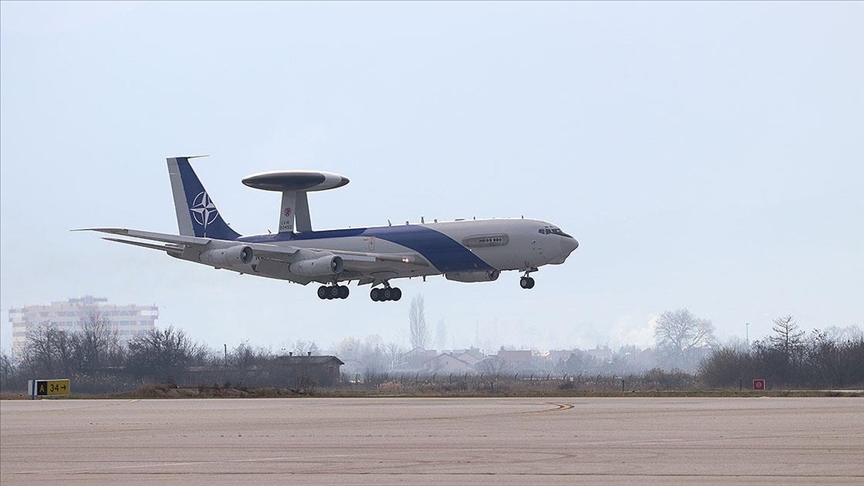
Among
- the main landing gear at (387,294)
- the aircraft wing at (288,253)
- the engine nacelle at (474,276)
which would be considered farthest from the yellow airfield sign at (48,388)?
the engine nacelle at (474,276)

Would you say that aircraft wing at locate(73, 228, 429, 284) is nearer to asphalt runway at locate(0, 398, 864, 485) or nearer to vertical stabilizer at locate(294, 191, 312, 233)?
vertical stabilizer at locate(294, 191, 312, 233)

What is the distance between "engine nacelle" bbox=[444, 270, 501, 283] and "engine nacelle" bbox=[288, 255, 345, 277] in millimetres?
6143

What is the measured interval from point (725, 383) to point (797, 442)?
196 feet

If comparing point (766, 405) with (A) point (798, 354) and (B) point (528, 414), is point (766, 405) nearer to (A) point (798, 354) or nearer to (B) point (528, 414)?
(B) point (528, 414)

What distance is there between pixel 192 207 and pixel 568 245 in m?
29.9

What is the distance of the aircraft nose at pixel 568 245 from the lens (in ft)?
227

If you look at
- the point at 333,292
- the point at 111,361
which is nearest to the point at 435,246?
the point at 333,292

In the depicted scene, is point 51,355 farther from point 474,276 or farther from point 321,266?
point 474,276

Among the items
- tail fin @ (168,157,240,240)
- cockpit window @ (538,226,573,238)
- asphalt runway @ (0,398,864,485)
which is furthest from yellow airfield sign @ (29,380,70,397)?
cockpit window @ (538,226,573,238)

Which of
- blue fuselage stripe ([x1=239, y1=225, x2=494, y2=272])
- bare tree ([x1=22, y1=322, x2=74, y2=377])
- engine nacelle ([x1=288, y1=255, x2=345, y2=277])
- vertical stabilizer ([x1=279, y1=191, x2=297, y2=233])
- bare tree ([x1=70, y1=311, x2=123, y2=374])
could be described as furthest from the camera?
bare tree ([x1=70, y1=311, x2=123, y2=374])

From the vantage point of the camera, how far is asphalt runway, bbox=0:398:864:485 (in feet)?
76.2

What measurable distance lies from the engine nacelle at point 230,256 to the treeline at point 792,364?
30.7m

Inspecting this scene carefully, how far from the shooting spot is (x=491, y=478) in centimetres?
2270

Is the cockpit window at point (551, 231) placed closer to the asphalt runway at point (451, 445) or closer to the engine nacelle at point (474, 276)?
the engine nacelle at point (474, 276)
